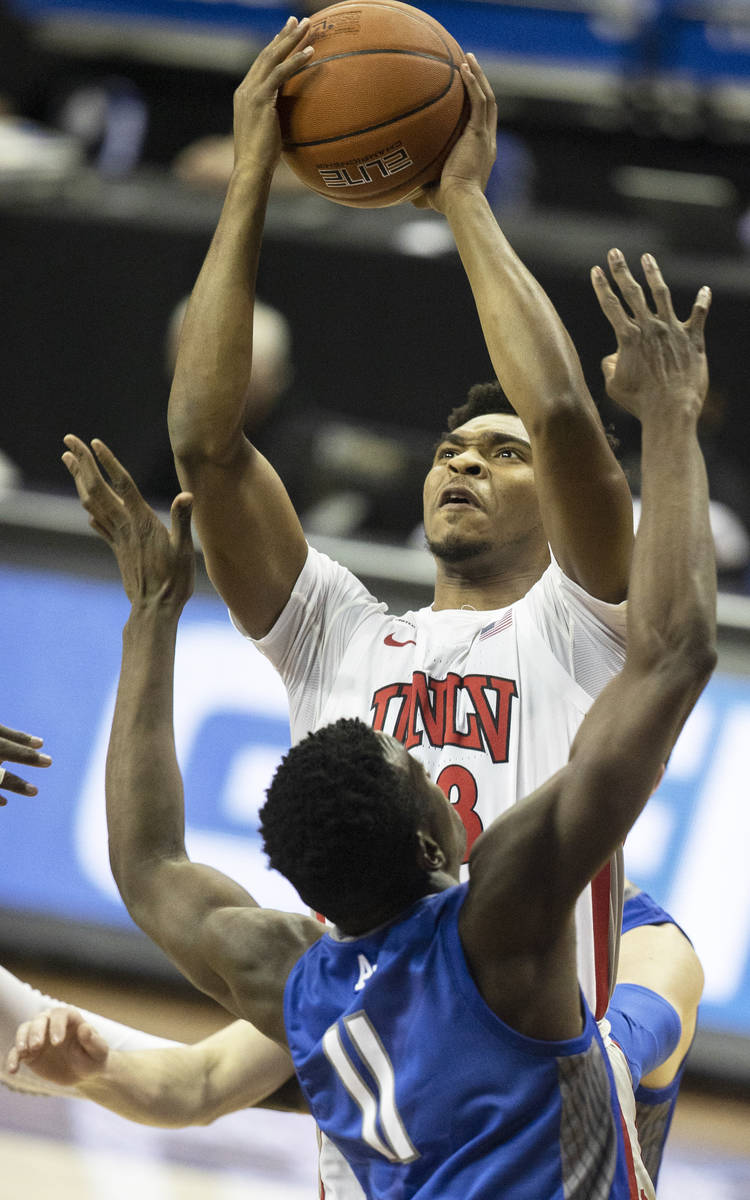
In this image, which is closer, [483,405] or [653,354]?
[653,354]

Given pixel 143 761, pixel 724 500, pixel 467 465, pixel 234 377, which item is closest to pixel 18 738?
pixel 143 761

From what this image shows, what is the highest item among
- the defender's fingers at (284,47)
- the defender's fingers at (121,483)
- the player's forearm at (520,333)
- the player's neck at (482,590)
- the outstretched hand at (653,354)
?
the defender's fingers at (284,47)

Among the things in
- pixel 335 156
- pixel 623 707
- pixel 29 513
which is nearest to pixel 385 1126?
pixel 623 707

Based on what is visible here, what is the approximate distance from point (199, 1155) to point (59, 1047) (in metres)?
1.81

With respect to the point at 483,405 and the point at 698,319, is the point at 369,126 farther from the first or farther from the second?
the point at 698,319

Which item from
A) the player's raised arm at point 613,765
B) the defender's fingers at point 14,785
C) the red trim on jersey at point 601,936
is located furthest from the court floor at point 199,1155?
the player's raised arm at point 613,765

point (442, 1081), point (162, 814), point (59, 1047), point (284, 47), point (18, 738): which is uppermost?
point (284, 47)

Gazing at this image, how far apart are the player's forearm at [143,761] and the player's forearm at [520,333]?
0.78 meters

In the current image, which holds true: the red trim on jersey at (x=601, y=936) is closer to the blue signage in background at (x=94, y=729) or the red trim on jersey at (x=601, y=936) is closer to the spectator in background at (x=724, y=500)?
the blue signage in background at (x=94, y=729)

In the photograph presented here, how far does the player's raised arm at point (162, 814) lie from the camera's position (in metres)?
2.44

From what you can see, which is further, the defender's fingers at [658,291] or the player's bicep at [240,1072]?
the player's bicep at [240,1072]

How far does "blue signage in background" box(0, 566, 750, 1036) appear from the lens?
546 centimetres

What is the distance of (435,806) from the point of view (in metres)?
2.38

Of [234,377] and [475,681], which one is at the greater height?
[234,377]
